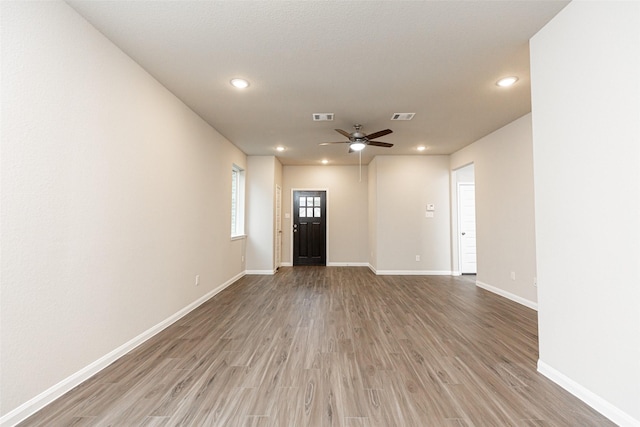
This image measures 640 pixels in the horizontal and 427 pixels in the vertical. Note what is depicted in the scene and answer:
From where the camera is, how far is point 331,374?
2.10 meters

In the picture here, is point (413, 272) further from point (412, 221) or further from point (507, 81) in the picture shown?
point (507, 81)

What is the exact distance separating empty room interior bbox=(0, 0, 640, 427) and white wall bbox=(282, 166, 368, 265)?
3.37 meters

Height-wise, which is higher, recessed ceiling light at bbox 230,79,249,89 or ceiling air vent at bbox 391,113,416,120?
ceiling air vent at bbox 391,113,416,120

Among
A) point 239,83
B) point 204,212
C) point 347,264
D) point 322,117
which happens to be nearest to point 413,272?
point 347,264

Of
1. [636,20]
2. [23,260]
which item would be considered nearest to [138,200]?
[23,260]

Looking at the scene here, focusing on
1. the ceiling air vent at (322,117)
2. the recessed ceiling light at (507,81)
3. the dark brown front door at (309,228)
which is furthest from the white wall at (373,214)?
the recessed ceiling light at (507,81)

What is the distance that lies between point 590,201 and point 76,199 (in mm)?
3357

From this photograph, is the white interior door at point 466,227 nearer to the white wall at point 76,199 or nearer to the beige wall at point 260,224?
the beige wall at point 260,224

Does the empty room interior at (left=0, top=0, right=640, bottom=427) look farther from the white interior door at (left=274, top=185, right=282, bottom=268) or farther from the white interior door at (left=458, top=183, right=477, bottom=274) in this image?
the white interior door at (left=274, top=185, right=282, bottom=268)

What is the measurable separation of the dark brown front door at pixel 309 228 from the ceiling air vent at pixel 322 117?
135 inches

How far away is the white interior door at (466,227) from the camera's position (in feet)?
20.2

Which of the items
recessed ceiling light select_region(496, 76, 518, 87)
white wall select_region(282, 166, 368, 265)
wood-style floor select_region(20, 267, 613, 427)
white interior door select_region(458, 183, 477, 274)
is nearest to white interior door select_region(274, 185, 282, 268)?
white wall select_region(282, 166, 368, 265)

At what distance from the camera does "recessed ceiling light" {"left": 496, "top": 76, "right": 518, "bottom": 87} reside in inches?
115

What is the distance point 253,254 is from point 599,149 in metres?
5.62
